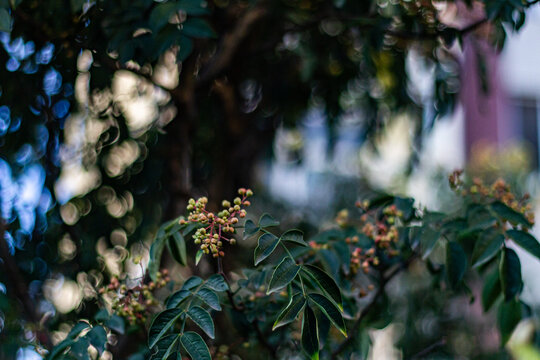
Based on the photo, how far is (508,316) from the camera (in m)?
1.38

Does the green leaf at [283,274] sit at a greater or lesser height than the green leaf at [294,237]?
lesser

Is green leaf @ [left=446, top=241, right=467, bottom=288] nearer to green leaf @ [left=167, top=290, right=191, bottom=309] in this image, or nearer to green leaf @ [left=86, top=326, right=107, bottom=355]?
green leaf @ [left=167, top=290, right=191, bottom=309]

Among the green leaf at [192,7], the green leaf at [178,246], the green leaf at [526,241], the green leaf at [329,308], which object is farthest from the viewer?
the green leaf at [192,7]

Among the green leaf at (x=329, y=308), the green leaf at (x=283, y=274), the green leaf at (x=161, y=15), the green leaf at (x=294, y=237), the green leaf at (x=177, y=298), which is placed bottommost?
the green leaf at (x=177, y=298)

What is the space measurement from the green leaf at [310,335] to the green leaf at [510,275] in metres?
0.47

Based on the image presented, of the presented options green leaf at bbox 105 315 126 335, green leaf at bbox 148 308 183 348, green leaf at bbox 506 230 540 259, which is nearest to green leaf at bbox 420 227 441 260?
green leaf at bbox 506 230 540 259

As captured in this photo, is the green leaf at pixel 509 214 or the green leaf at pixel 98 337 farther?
the green leaf at pixel 509 214

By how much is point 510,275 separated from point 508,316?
0.17 m

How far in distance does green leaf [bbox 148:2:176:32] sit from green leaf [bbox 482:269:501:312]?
970mm

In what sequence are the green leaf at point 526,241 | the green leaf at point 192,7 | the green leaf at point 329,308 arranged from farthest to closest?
the green leaf at point 192,7 < the green leaf at point 526,241 < the green leaf at point 329,308

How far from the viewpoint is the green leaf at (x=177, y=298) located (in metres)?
1.09

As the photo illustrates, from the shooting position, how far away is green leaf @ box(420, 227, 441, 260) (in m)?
1.33

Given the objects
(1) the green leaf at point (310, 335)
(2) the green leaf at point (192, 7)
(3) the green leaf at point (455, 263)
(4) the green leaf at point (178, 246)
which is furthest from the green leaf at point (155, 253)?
(3) the green leaf at point (455, 263)

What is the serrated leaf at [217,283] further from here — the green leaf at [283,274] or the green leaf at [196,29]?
the green leaf at [196,29]
